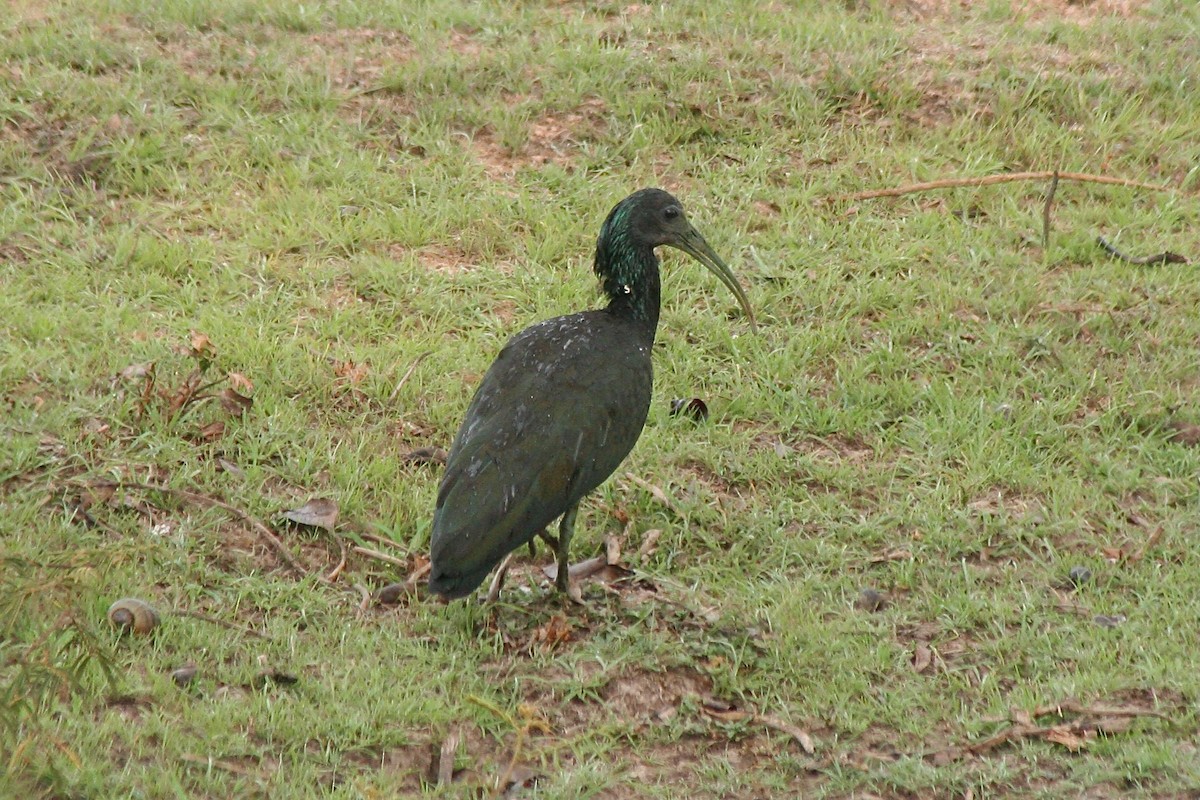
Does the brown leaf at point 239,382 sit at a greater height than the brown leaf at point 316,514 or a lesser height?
greater

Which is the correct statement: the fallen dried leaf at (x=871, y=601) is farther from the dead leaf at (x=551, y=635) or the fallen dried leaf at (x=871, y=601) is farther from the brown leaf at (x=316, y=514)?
the brown leaf at (x=316, y=514)

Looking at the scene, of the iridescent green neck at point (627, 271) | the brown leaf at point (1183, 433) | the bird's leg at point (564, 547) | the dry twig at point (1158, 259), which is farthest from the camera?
the dry twig at point (1158, 259)

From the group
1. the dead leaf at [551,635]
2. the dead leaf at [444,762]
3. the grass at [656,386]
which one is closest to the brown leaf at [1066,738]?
the grass at [656,386]

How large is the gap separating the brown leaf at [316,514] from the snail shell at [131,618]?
0.78 meters

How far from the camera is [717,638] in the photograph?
17.0 ft

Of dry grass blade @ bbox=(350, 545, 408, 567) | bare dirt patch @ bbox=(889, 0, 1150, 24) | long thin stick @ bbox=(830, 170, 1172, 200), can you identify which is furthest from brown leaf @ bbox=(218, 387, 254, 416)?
bare dirt patch @ bbox=(889, 0, 1150, 24)

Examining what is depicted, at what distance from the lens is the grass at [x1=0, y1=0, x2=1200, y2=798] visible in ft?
15.5

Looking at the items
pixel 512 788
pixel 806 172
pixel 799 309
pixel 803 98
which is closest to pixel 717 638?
pixel 512 788

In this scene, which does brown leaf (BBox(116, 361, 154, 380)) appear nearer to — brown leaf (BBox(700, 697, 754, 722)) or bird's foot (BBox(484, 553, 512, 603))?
bird's foot (BBox(484, 553, 512, 603))

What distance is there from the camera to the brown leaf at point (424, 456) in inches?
237

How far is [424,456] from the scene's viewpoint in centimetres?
604

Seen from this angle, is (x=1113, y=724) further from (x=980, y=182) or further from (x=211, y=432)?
(x=980, y=182)

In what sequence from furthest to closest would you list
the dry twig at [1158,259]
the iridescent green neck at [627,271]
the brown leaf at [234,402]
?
the dry twig at [1158,259] → the brown leaf at [234,402] → the iridescent green neck at [627,271]

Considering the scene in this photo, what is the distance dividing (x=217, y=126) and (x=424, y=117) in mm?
1081
